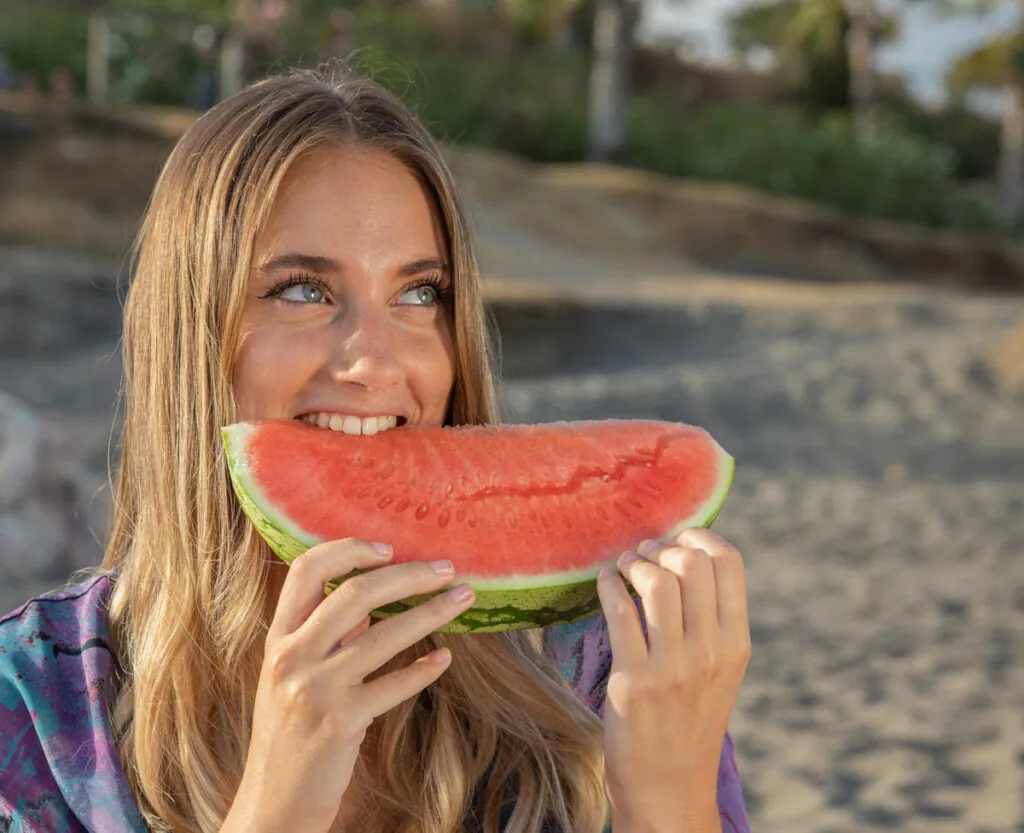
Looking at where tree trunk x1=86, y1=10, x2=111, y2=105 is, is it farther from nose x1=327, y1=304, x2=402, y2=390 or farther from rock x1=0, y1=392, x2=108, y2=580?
nose x1=327, y1=304, x2=402, y2=390

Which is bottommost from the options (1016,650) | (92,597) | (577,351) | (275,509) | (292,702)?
(577,351)

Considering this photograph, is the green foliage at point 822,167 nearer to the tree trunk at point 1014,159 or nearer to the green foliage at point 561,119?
the green foliage at point 561,119

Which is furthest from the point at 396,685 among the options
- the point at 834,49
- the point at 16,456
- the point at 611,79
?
the point at 834,49

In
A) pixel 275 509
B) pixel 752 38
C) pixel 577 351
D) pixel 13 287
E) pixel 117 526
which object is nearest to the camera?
pixel 275 509

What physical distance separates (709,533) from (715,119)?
29928 mm

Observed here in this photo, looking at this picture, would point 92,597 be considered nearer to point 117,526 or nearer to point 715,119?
point 117,526

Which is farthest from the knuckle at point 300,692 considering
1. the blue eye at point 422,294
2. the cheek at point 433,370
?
the blue eye at point 422,294

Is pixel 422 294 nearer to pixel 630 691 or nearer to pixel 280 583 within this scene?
pixel 280 583

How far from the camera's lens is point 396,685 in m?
1.50

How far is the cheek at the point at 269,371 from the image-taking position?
5.83 feet

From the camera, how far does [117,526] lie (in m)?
2.11

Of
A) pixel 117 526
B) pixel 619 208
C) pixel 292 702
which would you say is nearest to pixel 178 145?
pixel 117 526

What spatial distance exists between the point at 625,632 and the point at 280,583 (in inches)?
26.5

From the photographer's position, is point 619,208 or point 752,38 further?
point 752,38
